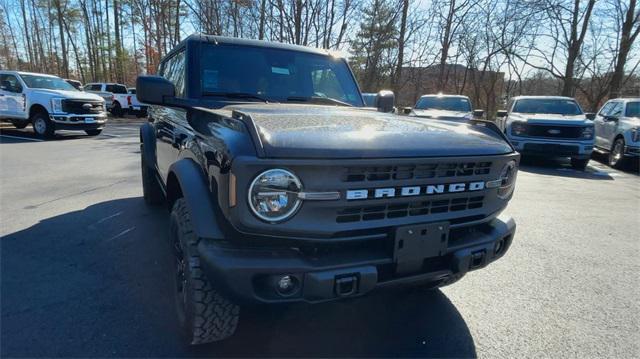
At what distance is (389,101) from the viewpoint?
12.0ft

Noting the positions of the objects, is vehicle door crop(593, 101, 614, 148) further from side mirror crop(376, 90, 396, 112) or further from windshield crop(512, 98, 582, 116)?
side mirror crop(376, 90, 396, 112)

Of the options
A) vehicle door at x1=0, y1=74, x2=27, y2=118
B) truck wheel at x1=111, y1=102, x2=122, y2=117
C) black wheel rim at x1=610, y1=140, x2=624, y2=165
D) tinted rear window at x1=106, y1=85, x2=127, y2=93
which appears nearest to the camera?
black wheel rim at x1=610, y1=140, x2=624, y2=165

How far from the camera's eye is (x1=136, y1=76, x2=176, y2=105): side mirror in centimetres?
267

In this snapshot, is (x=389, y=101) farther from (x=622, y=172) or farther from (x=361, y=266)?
(x=622, y=172)

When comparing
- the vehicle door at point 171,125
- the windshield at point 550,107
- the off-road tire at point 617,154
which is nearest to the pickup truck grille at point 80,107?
the vehicle door at point 171,125

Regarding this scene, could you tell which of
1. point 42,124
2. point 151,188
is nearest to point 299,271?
point 151,188

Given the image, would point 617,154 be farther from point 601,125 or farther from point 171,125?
point 171,125

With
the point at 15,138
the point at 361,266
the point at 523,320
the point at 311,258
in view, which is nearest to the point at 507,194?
the point at 523,320

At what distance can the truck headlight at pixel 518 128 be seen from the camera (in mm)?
9633

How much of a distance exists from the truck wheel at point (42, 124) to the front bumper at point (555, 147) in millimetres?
13151

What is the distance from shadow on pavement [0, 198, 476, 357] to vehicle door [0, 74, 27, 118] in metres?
10.9

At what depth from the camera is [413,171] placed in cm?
187

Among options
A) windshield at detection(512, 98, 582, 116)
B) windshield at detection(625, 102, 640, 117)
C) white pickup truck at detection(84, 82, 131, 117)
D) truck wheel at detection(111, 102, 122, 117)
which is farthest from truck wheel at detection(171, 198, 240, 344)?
truck wheel at detection(111, 102, 122, 117)

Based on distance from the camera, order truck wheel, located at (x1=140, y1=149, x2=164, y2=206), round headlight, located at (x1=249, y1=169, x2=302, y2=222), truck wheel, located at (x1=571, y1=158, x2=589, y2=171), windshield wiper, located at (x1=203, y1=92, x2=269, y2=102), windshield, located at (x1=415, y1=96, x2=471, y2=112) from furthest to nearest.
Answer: windshield, located at (x1=415, y1=96, x2=471, y2=112), truck wheel, located at (x1=571, y1=158, x2=589, y2=171), truck wheel, located at (x1=140, y1=149, x2=164, y2=206), windshield wiper, located at (x1=203, y1=92, x2=269, y2=102), round headlight, located at (x1=249, y1=169, x2=302, y2=222)
